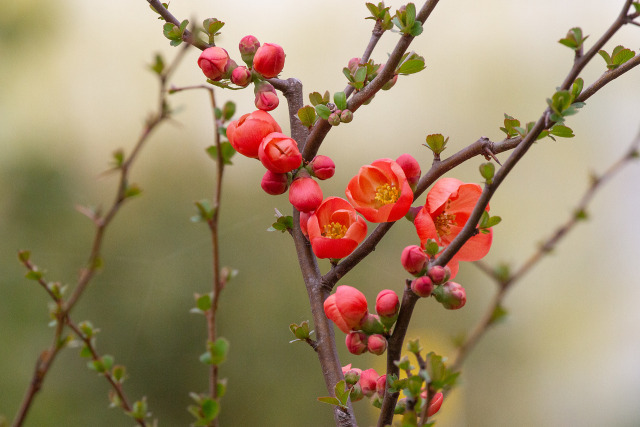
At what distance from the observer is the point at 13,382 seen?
1618 mm

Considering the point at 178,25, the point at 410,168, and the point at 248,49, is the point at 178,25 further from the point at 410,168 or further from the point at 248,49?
the point at 410,168

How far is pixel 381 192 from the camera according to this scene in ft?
1.01

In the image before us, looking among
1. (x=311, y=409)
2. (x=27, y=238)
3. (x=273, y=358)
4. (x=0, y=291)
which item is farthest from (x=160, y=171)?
(x=311, y=409)

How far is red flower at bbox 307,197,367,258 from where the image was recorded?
0.98ft

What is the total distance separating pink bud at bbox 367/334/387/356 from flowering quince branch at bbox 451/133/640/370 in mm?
35

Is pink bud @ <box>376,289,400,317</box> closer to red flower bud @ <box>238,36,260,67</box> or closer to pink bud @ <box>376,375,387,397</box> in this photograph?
pink bud @ <box>376,375,387,397</box>

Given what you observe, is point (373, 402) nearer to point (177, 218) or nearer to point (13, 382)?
point (13, 382)

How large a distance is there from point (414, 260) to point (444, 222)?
Answer: 0.21ft

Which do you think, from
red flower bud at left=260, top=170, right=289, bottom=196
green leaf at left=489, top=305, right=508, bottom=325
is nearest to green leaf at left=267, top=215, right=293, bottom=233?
red flower bud at left=260, top=170, right=289, bottom=196

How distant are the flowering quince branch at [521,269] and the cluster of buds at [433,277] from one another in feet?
0.05

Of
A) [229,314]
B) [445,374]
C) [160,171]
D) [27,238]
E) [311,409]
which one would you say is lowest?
[445,374]

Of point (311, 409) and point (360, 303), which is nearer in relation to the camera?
point (360, 303)

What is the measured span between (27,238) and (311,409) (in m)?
1.00

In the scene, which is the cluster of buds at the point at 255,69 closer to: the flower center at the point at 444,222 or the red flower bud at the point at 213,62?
the red flower bud at the point at 213,62
